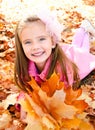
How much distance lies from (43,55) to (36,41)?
8cm

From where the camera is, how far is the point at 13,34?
2352 mm

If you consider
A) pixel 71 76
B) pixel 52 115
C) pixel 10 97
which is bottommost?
pixel 10 97

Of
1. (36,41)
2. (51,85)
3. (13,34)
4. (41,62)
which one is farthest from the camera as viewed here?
(13,34)

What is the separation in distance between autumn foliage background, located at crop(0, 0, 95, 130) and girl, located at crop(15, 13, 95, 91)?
11 centimetres

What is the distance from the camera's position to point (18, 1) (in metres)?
2.96

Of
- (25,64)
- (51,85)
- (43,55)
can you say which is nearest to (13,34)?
(25,64)

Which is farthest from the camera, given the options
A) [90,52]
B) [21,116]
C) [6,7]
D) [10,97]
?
[6,7]

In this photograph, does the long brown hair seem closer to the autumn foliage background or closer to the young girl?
the young girl

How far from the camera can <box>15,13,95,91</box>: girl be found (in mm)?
1413

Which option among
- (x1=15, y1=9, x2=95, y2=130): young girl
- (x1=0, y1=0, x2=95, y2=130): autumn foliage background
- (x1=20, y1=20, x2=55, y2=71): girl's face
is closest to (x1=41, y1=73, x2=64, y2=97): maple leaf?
(x1=15, y1=9, x2=95, y2=130): young girl

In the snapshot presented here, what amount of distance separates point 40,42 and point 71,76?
29cm

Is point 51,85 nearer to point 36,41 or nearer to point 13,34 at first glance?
point 36,41

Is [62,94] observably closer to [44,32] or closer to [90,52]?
[44,32]

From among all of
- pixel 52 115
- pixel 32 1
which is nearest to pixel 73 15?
pixel 32 1
